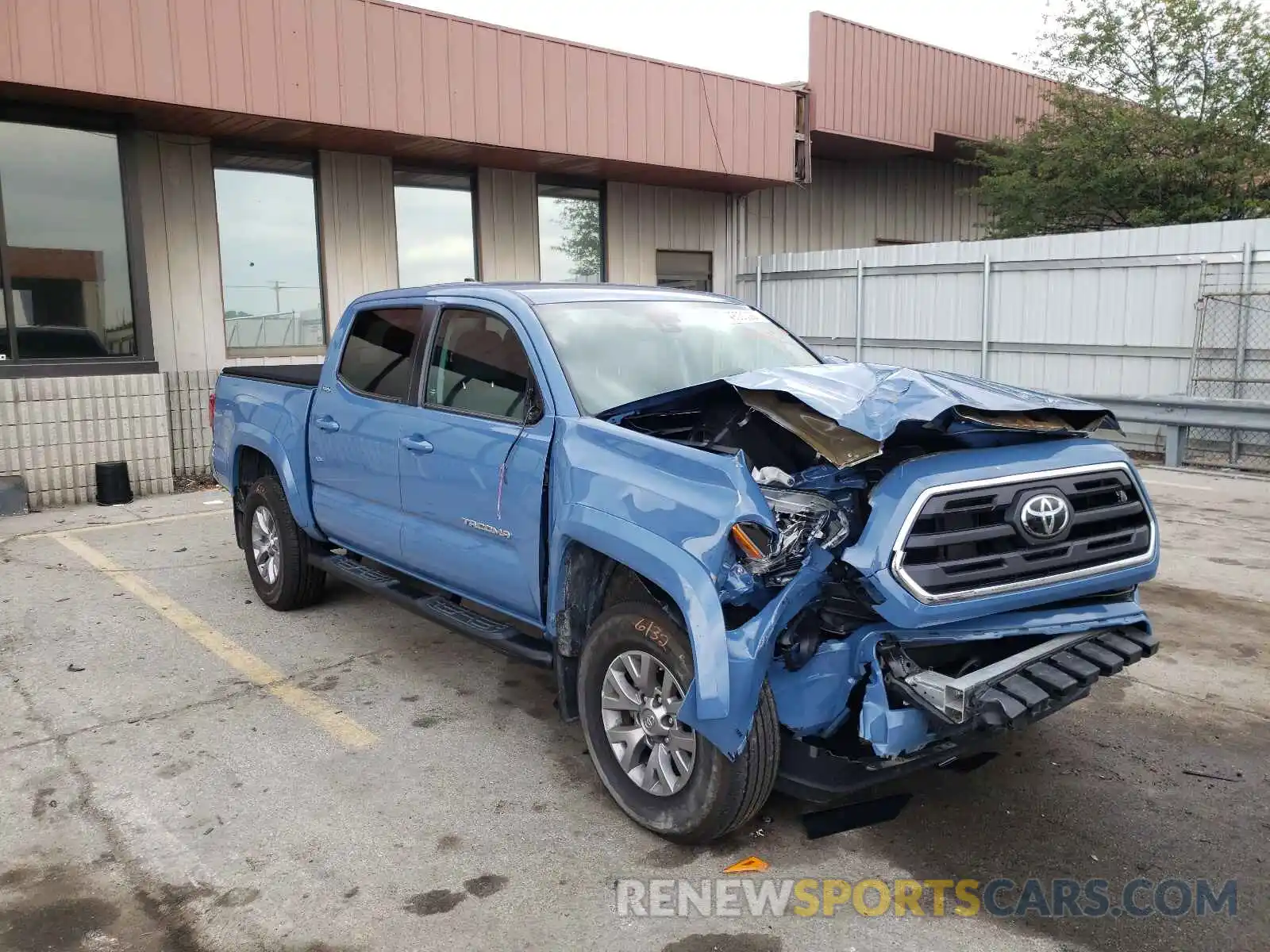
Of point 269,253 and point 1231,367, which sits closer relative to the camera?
point 1231,367

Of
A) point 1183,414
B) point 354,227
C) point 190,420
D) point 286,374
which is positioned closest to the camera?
point 286,374

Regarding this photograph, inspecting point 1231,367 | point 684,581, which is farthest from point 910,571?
point 1231,367

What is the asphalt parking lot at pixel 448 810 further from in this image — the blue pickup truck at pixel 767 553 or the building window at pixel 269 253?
the building window at pixel 269 253

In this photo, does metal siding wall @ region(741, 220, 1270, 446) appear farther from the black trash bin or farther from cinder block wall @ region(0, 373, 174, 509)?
the black trash bin

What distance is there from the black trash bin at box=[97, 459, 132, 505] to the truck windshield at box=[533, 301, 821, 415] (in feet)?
24.0

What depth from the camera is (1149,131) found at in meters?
15.4

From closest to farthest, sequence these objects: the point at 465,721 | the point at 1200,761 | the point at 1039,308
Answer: the point at 1200,761
the point at 465,721
the point at 1039,308

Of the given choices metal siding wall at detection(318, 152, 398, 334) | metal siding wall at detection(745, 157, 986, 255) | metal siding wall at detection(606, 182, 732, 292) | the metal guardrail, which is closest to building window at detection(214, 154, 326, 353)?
metal siding wall at detection(318, 152, 398, 334)

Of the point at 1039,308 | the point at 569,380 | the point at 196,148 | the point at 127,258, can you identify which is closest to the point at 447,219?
the point at 196,148

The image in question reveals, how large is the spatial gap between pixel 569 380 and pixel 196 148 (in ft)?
29.6

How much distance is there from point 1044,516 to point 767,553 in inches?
37.3

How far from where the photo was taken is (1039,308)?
12750mm

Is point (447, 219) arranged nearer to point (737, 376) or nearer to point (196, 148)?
point (196, 148)

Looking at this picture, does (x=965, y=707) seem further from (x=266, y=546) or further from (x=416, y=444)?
(x=266, y=546)
